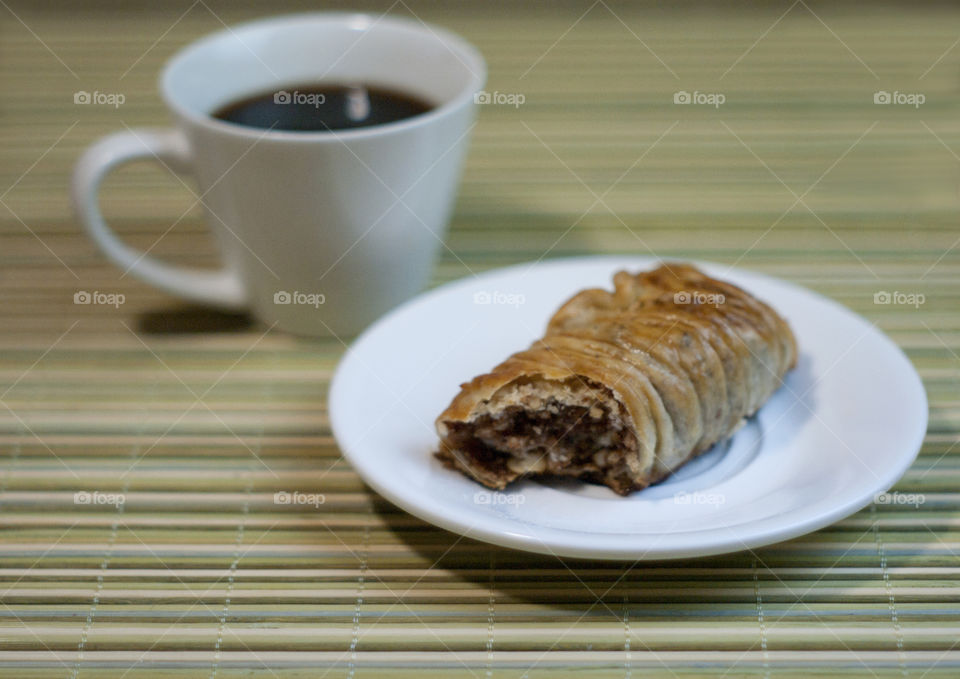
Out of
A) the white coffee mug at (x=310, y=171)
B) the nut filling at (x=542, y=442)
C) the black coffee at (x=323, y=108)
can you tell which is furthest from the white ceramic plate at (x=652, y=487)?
the black coffee at (x=323, y=108)

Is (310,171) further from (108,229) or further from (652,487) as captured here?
(652,487)

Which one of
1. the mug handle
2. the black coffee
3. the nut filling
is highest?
the black coffee

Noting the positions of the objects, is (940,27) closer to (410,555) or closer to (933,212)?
(933,212)

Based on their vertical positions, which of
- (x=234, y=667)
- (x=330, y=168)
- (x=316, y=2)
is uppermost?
(x=316, y=2)

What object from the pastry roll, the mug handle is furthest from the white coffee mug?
the pastry roll

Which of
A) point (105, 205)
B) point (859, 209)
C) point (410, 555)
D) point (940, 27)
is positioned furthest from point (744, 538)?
point (940, 27)

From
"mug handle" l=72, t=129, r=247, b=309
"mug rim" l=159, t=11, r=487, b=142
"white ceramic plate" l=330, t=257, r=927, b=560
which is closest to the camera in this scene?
"white ceramic plate" l=330, t=257, r=927, b=560

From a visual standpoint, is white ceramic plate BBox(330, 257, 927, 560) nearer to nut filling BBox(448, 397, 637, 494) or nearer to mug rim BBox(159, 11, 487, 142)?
nut filling BBox(448, 397, 637, 494)

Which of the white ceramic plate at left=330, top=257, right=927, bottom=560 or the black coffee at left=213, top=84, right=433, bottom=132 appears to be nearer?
the white ceramic plate at left=330, top=257, right=927, bottom=560
